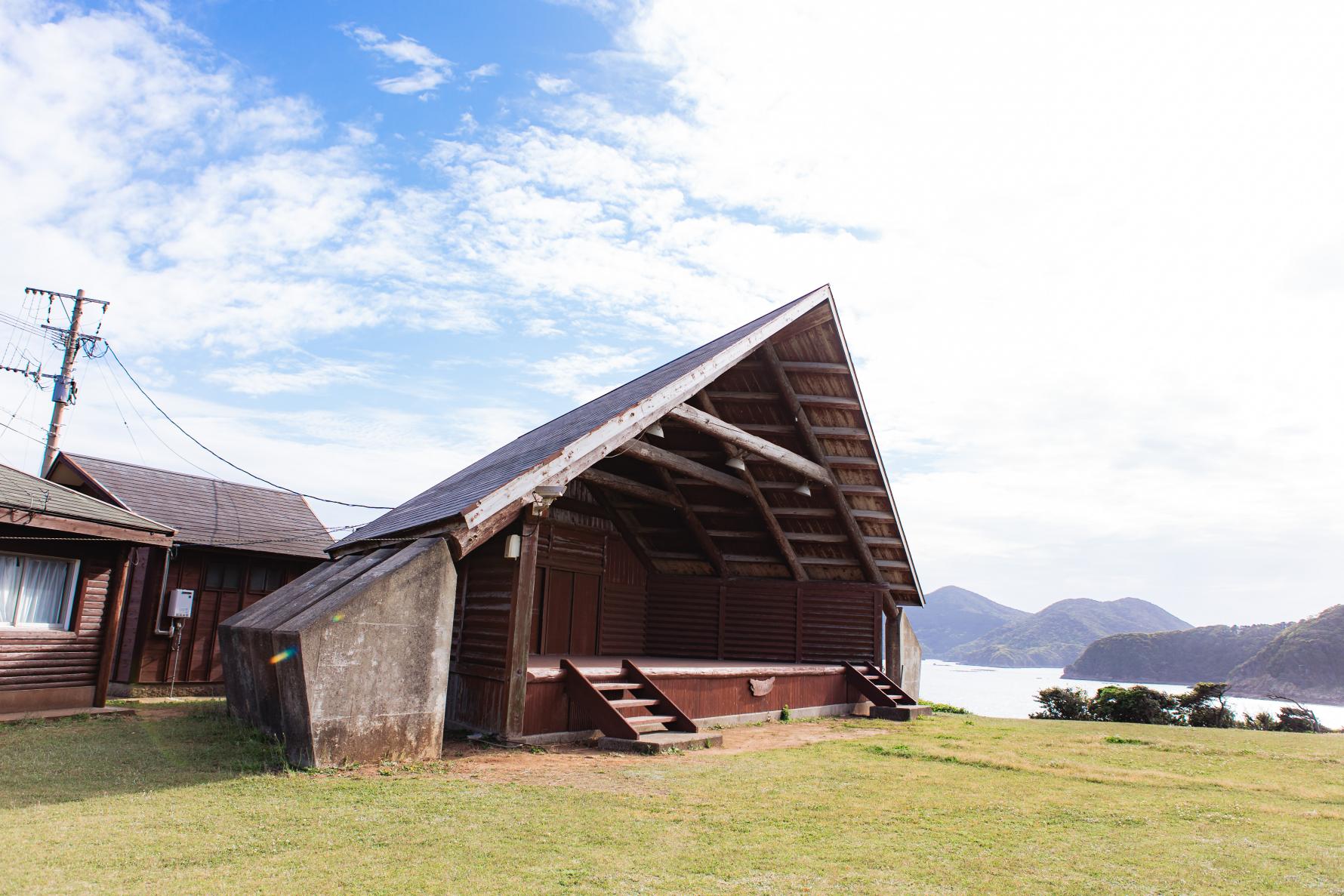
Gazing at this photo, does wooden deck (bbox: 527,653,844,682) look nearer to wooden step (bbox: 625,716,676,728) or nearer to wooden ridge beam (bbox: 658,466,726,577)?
wooden step (bbox: 625,716,676,728)

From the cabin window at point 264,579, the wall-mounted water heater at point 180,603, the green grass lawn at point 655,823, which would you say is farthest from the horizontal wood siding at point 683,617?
the wall-mounted water heater at point 180,603

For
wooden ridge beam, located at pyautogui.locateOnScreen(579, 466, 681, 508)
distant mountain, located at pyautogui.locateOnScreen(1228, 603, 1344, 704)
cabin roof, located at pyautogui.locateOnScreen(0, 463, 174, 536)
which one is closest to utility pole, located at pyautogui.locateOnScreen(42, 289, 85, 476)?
cabin roof, located at pyautogui.locateOnScreen(0, 463, 174, 536)

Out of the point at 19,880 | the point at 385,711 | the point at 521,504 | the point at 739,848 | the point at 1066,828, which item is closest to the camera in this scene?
the point at 19,880

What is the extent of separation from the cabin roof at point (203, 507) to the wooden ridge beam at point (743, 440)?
10.0 meters

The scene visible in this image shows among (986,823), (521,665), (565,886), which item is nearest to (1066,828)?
(986,823)

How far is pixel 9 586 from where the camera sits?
11.8 m

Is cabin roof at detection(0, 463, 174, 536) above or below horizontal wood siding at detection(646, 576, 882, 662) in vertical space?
above

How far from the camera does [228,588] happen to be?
1716 centimetres

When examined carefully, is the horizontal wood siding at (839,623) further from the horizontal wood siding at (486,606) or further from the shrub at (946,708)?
the horizontal wood siding at (486,606)

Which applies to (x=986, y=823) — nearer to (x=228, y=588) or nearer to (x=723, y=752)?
(x=723, y=752)

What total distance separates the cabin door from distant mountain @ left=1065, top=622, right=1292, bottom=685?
48.7 m

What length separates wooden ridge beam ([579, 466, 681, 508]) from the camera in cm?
1438

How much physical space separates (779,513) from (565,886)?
12.6m

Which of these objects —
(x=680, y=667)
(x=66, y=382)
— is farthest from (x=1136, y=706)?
(x=66, y=382)
